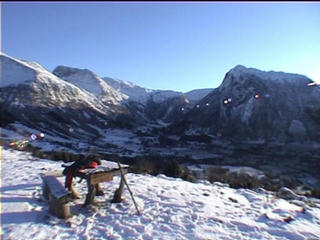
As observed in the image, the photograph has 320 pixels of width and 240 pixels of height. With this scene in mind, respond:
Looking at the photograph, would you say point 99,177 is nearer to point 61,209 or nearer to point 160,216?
point 61,209

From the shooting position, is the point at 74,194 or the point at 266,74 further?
the point at 266,74

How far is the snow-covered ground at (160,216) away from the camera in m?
A: 6.87

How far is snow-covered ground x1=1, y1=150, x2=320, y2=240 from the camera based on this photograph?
6.87 m

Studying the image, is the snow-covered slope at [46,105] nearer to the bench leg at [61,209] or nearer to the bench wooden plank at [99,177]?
the bench wooden plank at [99,177]

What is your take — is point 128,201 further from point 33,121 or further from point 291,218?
point 33,121

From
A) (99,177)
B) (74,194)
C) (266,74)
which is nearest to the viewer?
(99,177)

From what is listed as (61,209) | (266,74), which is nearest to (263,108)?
(266,74)

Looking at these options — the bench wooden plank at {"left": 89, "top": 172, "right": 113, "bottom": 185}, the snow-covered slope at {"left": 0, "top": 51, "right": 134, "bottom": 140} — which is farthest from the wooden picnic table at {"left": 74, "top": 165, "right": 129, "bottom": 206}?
the snow-covered slope at {"left": 0, "top": 51, "right": 134, "bottom": 140}

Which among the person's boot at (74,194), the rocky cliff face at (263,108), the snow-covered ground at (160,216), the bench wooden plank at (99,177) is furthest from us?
the rocky cliff face at (263,108)

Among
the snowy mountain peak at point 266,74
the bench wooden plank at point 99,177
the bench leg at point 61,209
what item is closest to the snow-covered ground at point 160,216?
the bench leg at point 61,209

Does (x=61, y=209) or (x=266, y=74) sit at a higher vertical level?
(x=266, y=74)

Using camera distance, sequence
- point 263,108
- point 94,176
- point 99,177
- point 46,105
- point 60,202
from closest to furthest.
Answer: point 60,202 → point 94,176 → point 99,177 → point 263,108 → point 46,105

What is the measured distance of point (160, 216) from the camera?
25.9ft

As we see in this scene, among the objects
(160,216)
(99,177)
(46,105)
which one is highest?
(46,105)
